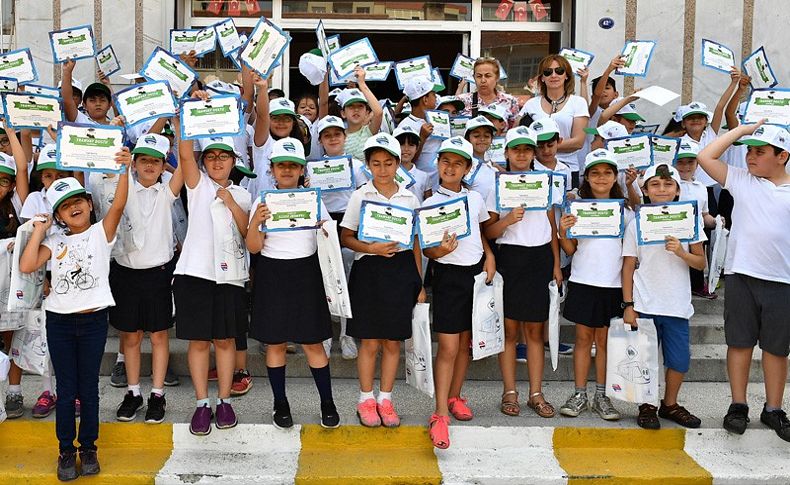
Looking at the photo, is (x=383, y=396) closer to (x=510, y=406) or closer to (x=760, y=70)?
(x=510, y=406)

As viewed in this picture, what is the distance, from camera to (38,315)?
16.8ft

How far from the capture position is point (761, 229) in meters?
5.02

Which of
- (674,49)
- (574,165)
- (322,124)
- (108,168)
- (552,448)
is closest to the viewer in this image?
(108,168)

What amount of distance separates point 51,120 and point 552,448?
4108 mm

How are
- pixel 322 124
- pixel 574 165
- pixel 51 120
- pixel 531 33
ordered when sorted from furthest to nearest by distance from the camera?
1. pixel 531 33
2. pixel 574 165
3. pixel 322 124
4. pixel 51 120

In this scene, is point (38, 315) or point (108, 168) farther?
point (38, 315)

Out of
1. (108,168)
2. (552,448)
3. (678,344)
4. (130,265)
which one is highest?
(108,168)

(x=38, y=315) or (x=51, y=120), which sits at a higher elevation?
(x=51, y=120)

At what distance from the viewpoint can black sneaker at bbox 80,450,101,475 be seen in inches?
177

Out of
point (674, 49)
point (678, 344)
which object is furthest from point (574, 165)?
point (674, 49)

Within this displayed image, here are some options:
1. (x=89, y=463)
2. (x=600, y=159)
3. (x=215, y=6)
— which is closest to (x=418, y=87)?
(x=600, y=159)

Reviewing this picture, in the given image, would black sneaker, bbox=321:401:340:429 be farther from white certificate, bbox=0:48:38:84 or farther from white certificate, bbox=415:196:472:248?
white certificate, bbox=0:48:38:84

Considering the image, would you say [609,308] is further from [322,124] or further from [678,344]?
[322,124]

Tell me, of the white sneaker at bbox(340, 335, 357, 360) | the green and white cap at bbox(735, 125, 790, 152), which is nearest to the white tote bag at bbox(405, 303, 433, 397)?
the white sneaker at bbox(340, 335, 357, 360)
